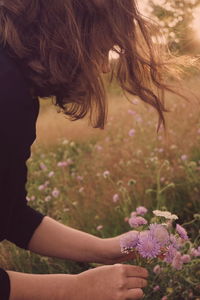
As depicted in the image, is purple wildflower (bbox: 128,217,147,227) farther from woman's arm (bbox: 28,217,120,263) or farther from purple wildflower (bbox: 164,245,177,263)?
woman's arm (bbox: 28,217,120,263)

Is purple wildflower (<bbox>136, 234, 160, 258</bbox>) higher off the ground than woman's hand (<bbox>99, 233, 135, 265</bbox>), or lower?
higher

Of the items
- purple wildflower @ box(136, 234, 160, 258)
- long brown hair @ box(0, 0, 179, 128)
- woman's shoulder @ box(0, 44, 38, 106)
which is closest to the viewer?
purple wildflower @ box(136, 234, 160, 258)

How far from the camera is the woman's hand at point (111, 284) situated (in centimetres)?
124

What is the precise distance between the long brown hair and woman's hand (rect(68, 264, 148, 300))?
0.54 m

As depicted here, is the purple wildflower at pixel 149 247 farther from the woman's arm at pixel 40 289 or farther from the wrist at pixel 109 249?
the wrist at pixel 109 249

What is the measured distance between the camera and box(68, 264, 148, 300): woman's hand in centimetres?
124

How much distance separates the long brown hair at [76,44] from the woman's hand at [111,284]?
54 centimetres

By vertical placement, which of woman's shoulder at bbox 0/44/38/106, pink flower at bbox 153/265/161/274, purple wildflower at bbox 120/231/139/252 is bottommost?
pink flower at bbox 153/265/161/274

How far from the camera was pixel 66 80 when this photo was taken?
150cm

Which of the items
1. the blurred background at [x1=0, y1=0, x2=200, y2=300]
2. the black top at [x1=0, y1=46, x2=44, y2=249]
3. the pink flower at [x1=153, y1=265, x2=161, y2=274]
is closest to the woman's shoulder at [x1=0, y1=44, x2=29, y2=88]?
the black top at [x1=0, y1=46, x2=44, y2=249]

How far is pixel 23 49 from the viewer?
142cm

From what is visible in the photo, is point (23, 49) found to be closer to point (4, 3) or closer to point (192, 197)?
point (4, 3)

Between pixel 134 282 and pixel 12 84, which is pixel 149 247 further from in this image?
pixel 12 84

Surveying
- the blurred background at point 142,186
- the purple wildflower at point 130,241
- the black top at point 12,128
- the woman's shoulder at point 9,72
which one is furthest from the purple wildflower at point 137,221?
the woman's shoulder at point 9,72
